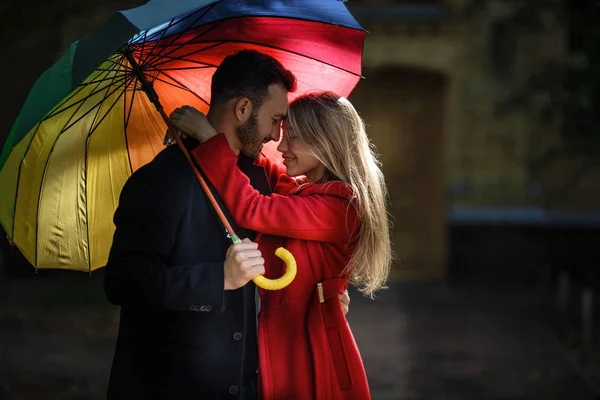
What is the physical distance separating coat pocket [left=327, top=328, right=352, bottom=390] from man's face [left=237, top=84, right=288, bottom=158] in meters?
0.69

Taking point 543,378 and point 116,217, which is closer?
point 116,217

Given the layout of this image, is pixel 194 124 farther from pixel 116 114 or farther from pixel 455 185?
pixel 455 185

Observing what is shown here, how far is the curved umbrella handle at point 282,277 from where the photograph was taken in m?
3.25

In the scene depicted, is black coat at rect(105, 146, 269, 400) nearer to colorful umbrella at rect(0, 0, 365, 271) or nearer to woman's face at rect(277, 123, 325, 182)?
woman's face at rect(277, 123, 325, 182)

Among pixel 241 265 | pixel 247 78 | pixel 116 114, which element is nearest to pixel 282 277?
pixel 241 265

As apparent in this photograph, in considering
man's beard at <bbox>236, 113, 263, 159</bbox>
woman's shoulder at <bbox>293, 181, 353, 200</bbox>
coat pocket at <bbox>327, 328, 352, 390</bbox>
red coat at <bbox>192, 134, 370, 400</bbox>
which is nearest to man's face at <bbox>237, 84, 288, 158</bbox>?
man's beard at <bbox>236, 113, 263, 159</bbox>

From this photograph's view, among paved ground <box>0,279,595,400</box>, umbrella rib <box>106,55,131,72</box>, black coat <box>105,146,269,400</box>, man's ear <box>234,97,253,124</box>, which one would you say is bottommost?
paved ground <box>0,279,595,400</box>

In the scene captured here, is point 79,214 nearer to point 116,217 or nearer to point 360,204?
point 116,217

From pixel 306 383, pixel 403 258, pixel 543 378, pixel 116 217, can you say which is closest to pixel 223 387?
pixel 306 383

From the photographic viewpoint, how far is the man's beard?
11.5 ft

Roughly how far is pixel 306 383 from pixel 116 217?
2.92 feet

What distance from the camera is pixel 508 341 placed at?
1083 cm

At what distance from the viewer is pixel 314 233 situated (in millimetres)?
3525

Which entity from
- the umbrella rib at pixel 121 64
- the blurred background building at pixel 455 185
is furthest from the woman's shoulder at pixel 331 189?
the blurred background building at pixel 455 185
